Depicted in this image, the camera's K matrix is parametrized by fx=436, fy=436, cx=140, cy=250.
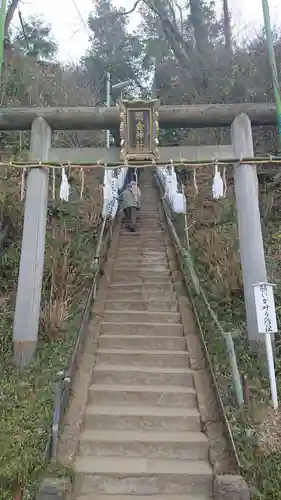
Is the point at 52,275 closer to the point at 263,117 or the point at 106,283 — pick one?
the point at 106,283

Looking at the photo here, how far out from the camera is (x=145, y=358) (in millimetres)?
6551

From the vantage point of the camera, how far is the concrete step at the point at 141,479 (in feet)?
14.8

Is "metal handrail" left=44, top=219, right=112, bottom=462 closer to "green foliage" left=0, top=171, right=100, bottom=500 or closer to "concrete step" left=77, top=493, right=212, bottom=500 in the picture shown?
"green foliage" left=0, top=171, right=100, bottom=500

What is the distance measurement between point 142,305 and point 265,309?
271cm

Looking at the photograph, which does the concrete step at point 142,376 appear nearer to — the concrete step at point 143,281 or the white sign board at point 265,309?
the white sign board at point 265,309

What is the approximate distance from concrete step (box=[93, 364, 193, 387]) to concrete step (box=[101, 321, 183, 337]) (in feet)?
3.46

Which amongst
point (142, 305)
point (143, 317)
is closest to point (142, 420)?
point (143, 317)

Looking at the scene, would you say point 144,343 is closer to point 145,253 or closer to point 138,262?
point 138,262

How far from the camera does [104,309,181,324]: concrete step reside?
7.59 m

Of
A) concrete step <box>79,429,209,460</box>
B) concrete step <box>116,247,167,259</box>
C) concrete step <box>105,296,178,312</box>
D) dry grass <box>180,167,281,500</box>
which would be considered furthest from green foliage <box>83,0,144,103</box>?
concrete step <box>79,429,209,460</box>

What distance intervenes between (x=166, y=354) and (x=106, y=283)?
2.73 m

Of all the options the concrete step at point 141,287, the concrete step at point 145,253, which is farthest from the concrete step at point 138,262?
the concrete step at point 141,287

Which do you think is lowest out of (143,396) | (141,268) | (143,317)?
(143,396)

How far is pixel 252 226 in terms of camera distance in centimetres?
714
